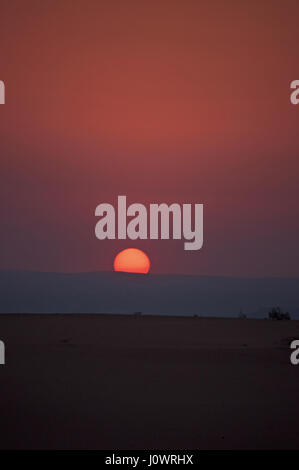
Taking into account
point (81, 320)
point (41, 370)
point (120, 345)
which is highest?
point (81, 320)

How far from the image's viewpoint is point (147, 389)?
11789 millimetres

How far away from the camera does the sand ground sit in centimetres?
907

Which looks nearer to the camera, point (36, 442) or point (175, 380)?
point (36, 442)

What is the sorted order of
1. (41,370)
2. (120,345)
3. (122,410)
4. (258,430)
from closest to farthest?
1. (258,430)
2. (122,410)
3. (41,370)
4. (120,345)

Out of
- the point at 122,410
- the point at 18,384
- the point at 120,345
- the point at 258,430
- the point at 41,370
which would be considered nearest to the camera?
the point at 258,430

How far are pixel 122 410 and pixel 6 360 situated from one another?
14.7 ft

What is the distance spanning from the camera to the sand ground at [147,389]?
9.07m

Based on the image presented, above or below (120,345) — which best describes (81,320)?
above

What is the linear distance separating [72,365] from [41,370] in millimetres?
798

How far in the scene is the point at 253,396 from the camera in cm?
1145

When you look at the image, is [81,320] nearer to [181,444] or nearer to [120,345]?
[120,345]

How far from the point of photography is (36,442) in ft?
28.6
